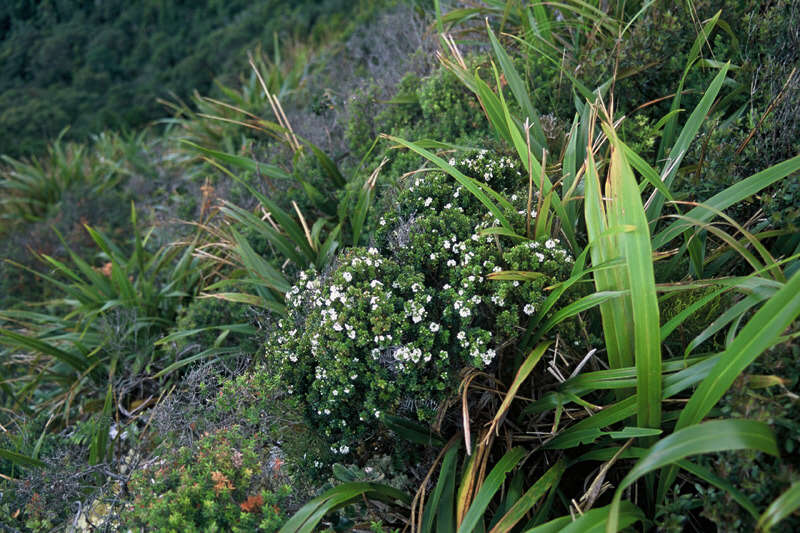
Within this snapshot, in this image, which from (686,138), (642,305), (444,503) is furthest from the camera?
(686,138)

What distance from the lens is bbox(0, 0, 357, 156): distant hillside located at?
9328 mm

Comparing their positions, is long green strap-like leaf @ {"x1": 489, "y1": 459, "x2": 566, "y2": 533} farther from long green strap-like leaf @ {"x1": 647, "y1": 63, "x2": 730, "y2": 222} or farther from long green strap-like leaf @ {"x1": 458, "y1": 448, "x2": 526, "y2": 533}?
long green strap-like leaf @ {"x1": 647, "y1": 63, "x2": 730, "y2": 222}

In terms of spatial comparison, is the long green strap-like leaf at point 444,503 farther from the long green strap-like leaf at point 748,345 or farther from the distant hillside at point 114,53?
the distant hillside at point 114,53

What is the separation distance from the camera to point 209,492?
177cm

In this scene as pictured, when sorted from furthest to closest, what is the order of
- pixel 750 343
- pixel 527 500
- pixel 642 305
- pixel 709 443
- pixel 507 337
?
pixel 507 337 → pixel 527 500 → pixel 642 305 → pixel 750 343 → pixel 709 443

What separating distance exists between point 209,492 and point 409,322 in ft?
2.72

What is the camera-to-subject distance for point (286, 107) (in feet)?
19.2

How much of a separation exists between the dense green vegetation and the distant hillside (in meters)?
6.79

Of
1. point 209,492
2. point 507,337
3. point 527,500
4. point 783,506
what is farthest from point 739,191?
point 209,492

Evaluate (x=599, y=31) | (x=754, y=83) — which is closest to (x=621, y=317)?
(x=754, y=83)

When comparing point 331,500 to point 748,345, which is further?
point 331,500

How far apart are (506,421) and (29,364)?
3.39m

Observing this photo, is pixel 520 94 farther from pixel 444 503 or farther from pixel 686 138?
pixel 444 503

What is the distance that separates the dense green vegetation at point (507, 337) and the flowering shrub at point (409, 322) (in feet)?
0.04
